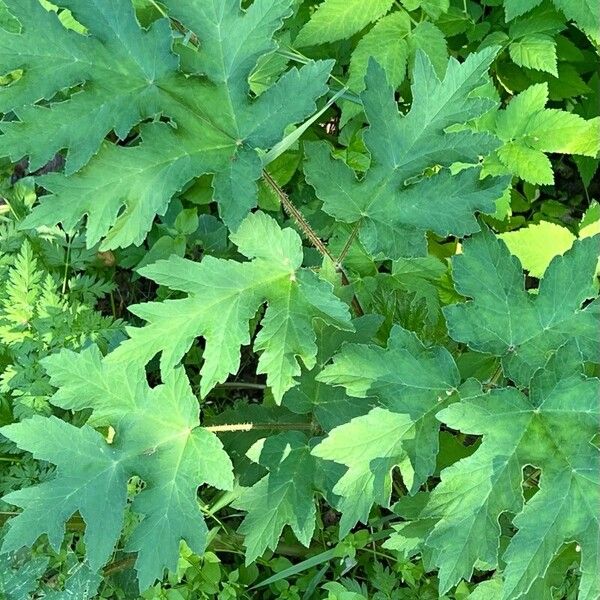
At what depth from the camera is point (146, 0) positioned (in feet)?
8.02

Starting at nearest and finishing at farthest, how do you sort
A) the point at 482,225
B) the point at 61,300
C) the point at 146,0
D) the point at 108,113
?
1. the point at 108,113
2. the point at 482,225
3. the point at 146,0
4. the point at 61,300

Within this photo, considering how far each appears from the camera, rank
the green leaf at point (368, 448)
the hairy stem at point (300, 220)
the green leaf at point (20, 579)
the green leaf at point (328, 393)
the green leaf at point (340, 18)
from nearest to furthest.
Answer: the green leaf at point (368, 448) < the hairy stem at point (300, 220) < the green leaf at point (328, 393) < the green leaf at point (20, 579) < the green leaf at point (340, 18)

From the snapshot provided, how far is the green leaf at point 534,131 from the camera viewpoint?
7.82 feet

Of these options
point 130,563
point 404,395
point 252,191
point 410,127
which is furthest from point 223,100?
point 130,563

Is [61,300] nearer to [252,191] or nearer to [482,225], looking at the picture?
[252,191]

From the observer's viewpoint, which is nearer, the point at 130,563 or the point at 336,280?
the point at 336,280

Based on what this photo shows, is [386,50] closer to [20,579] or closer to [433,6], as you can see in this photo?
[433,6]

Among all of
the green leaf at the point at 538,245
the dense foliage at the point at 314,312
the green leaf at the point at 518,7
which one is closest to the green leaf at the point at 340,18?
the dense foliage at the point at 314,312

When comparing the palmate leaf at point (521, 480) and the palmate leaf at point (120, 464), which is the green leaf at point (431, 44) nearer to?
the palmate leaf at point (521, 480)

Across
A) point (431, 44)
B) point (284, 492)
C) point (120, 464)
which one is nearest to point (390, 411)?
point (284, 492)

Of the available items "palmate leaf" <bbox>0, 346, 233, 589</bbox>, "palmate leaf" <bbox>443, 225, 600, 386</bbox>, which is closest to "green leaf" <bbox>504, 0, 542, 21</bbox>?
"palmate leaf" <bbox>443, 225, 600, 386</bbox>

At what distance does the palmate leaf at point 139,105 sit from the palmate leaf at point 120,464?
1.53 ft

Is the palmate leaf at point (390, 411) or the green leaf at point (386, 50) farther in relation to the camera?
the green leaf at point (386, 50)

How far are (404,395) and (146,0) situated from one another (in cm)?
156
